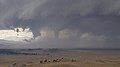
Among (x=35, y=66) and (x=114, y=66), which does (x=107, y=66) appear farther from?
(x=35, y=66)

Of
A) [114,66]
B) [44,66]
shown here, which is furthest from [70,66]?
[114,66]

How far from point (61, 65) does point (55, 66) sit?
2635 mm

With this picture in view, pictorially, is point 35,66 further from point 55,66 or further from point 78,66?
point 78,66

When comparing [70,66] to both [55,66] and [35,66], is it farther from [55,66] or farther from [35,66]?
[35,66]

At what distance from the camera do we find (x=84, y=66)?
91500mm

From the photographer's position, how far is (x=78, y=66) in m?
91.3

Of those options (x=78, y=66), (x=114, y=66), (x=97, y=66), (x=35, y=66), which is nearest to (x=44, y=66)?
(x=35, y=66)

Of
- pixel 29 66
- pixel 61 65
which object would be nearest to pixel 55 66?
pixel 61 65

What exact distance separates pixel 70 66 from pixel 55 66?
15.6ft

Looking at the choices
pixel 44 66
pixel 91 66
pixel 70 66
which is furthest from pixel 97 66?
pixel 44 66

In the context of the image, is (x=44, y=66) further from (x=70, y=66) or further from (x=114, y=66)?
(x=114, y=66)

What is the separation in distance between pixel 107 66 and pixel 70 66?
38.9ft

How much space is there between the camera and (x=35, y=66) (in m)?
93.3

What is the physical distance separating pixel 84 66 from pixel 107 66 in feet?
24.2
